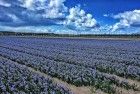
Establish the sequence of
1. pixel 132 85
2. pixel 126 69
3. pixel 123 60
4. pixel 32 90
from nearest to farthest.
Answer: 1. pixel 32 90
2. pixel 132 85
3. pixel 126 69
4. pixel 123 60

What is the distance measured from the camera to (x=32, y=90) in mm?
13445

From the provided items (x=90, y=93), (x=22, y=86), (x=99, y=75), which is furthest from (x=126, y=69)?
(x=22, y=86)

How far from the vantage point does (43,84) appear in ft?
46.1

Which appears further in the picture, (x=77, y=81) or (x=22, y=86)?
(x=77, y=81)

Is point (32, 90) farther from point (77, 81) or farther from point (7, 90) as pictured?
point (77, 81)

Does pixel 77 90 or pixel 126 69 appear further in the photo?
pixel 126 69

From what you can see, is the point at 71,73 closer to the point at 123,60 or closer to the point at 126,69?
the point at 126,69

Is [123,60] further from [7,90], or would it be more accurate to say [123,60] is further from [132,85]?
Answer: [7,90]

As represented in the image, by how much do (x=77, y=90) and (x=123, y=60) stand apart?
11878mm

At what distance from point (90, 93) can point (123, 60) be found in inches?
487

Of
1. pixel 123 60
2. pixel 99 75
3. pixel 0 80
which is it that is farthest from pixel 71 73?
pixel 123 60

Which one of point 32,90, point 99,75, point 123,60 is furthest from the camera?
point 123,60

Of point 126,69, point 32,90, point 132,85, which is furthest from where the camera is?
point 126,69

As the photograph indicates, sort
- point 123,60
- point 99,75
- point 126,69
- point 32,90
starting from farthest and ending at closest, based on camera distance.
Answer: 1. point 123,60
2. point 126,69
3. point 99,75
4. point 32,90
